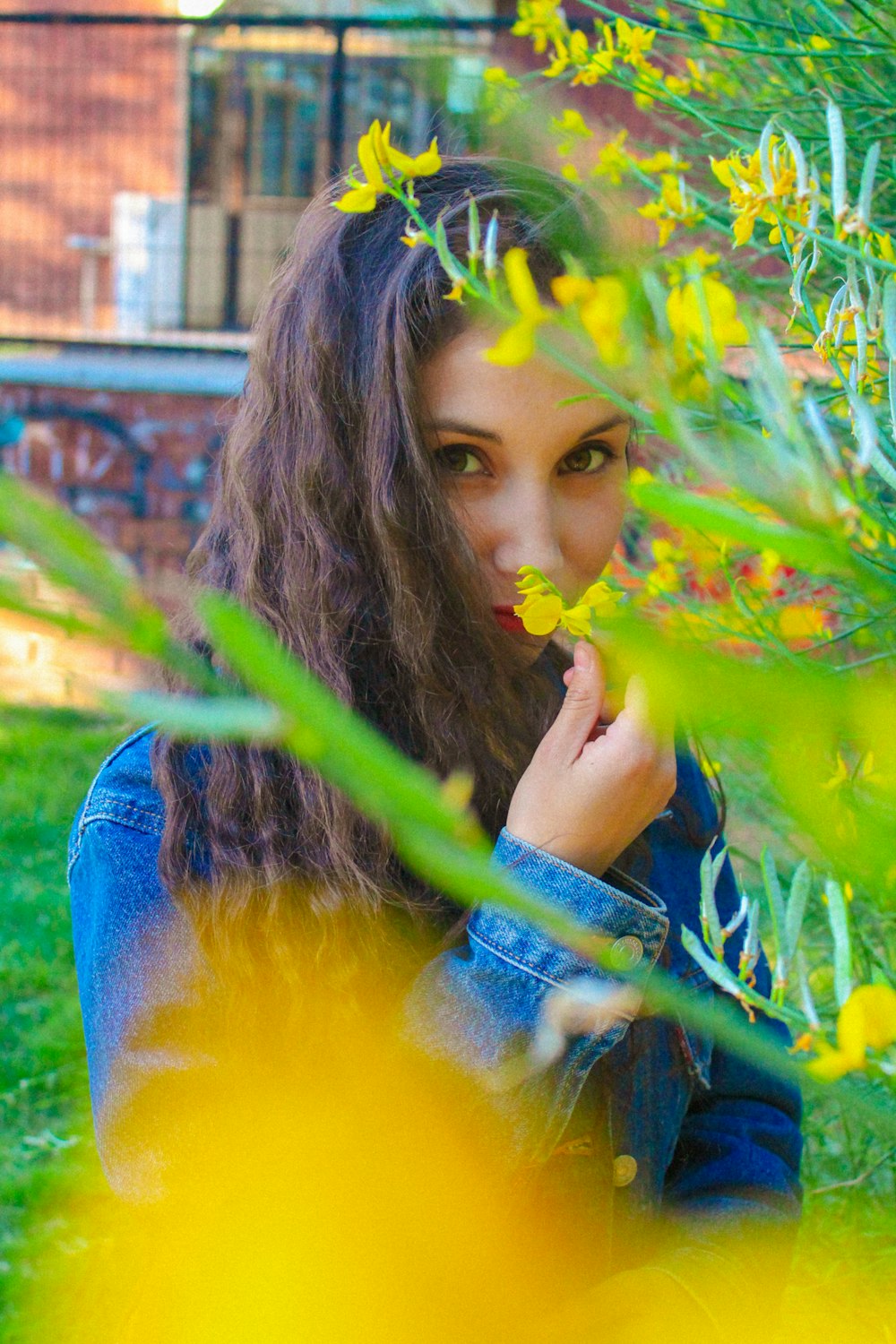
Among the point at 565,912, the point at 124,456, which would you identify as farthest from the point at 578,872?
the point at 124,456

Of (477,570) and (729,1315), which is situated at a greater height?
(477,570)

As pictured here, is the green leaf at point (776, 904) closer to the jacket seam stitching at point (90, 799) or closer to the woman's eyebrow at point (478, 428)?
the woman's eyebrow at point (478, 428)

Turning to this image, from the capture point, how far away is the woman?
962mm

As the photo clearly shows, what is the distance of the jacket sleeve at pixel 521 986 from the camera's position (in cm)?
82

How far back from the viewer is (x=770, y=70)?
5.16ft

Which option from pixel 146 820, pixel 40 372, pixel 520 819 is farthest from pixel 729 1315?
pixel 40 372

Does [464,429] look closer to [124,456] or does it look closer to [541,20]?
[541,20]

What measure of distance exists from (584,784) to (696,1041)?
1.55 ft

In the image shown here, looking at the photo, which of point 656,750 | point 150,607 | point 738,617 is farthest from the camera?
point 738,617

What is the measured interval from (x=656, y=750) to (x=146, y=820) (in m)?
0.45

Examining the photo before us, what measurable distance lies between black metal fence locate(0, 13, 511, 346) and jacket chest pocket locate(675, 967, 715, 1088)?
593 cm

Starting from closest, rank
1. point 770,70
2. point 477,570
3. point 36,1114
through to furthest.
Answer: point 477,570
point 770,70
point 36,1114

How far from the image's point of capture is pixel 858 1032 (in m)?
0.30

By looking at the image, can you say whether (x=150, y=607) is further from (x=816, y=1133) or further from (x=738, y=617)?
(x=816, y=1133)
